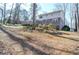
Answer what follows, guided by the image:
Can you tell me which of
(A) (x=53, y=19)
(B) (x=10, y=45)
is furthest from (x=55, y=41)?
(B) (x=10, y=45)

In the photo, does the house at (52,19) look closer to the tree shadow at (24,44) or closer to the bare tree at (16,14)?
the bare tree at (16,14)

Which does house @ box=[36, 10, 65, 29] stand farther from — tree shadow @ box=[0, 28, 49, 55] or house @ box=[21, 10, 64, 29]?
tree shadow @ box=[0, 28, 49, 55]

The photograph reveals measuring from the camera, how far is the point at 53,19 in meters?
1.71

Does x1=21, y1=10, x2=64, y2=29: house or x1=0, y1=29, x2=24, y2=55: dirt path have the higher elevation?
x1=21, y1=10, x2=64, y2=29: house

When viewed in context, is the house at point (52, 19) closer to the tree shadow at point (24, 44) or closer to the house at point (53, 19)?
the house at point (53, 19)

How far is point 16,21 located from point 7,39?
196mm

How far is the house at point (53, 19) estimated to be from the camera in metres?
1.71

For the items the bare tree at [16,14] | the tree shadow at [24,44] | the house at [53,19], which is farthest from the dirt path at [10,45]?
the house at [53,19]

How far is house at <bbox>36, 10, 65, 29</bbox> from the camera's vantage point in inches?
67.5

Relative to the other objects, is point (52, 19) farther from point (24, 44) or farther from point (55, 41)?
point (24, 44)

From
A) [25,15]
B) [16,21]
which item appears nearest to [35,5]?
[25,15]

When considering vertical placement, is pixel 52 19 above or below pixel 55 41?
above

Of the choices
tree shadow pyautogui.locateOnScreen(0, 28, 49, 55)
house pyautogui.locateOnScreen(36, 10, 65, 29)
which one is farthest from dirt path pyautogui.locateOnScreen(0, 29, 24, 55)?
house pyautogui.locateOnScreen(36, 10, 65, 29)

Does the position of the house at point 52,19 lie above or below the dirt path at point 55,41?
above
